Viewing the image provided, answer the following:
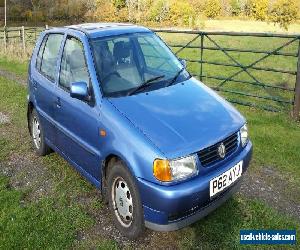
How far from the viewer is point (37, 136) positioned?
6000 mm

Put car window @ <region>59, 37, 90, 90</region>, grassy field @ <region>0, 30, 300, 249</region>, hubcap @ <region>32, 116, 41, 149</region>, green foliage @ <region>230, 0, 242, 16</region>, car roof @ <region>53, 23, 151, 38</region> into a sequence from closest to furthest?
grassy field @ <region>0, 30, 300, 249</region> < car window @ <region>59, 37, 90, 90</region> < car roof @ <region>53, 23, 151, 38</region> < hubcap @ <region>32, 116, 41, 149</region> < green foliage @ <region>230, 0, 242, 16</region>

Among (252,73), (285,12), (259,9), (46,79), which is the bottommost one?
(252,73)

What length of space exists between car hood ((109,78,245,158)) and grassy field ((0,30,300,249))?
1018mm

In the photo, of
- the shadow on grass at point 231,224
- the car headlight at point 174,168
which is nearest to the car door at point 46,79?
the car headlight at point 174,168

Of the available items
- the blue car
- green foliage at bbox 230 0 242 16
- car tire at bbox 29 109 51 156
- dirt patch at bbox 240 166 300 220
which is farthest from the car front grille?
green foliage at bbox 230 0 242 16

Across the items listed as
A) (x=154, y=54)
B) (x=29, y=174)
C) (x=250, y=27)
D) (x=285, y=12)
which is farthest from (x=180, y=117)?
(x=285, y=12)

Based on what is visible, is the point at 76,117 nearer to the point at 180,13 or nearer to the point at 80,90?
the point at 80,90

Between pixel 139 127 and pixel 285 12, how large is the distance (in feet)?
227

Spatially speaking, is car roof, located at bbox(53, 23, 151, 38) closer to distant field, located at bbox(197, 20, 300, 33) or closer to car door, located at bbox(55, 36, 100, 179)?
car door, located at bbox(55, 36, 100, 179)

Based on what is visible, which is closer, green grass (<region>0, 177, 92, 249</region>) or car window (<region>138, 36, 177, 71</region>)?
green grass (<region>0, 177, 92, 249</region>)

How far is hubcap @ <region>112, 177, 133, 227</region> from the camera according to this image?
145 inches

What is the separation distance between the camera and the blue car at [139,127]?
10.9 ft

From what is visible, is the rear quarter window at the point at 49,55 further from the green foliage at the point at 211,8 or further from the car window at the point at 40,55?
the green foliage at the point at 211,8

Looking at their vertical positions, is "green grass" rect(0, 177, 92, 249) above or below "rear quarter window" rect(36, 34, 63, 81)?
below
